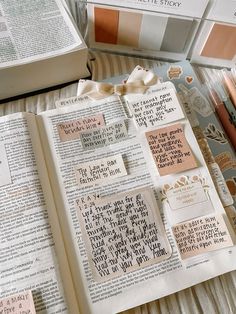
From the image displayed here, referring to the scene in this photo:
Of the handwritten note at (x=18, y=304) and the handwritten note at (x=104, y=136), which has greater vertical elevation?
the handwritten note at (x=104, y=136)

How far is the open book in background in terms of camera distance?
1.54 feet

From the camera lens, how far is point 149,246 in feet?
1.29

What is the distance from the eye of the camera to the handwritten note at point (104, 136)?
444 millimetres

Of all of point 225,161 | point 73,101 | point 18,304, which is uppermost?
point 73,101

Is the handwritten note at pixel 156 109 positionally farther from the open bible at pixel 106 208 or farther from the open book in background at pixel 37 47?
the open book in background at pixel 37 47

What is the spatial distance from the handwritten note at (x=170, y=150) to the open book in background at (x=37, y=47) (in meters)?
0.16

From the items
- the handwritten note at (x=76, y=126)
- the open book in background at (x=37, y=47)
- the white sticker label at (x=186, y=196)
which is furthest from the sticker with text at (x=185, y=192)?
the open book in background at (x=37, y=47)

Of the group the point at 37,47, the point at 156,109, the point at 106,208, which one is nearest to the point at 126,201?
the point at 106,208

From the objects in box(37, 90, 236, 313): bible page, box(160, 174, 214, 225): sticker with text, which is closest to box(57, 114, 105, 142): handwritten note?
box(37, 90, 236, 313): bible page

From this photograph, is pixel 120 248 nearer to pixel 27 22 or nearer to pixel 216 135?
pixel 216 135

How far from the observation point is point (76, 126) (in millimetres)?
452

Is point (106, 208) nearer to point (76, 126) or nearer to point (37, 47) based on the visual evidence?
point (76, 126)

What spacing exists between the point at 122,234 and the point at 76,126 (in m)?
0.16

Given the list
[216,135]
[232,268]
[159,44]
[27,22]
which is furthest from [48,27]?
[232,268]
